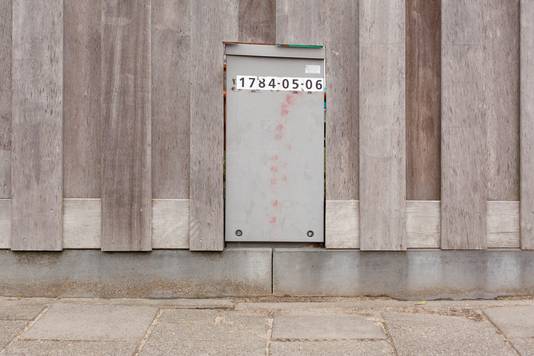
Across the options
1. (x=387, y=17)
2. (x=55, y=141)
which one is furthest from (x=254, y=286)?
(x=387, y=17)

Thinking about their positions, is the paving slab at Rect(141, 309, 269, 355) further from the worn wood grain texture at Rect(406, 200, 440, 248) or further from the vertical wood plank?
the vertical wood plank

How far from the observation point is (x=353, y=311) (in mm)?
4176

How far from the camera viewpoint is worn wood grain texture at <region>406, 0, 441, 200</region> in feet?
14.8

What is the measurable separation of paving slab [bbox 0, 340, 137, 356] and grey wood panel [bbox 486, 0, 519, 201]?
3308mm

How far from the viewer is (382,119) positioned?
4414 mm

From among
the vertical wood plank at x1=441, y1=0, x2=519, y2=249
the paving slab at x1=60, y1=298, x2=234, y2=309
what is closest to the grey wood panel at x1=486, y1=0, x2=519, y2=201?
the vertical wood plank at x1=441, y1=0, x2=519, y2=249

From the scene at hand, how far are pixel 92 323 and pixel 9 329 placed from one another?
0.56 meters

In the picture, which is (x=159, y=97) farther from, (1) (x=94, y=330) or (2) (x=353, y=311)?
(2) (x=353, y=311)

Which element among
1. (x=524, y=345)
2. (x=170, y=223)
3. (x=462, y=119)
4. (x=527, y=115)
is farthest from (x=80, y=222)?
(x=527, y=115)

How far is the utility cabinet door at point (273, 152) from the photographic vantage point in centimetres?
443

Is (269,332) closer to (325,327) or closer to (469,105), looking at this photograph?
(325,327)

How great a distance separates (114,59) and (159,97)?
0.48 metres

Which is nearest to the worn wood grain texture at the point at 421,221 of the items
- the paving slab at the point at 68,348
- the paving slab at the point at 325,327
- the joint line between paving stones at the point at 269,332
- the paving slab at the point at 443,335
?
the paving slab at the point at 443,335

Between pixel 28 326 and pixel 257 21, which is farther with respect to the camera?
pixel 257 21
